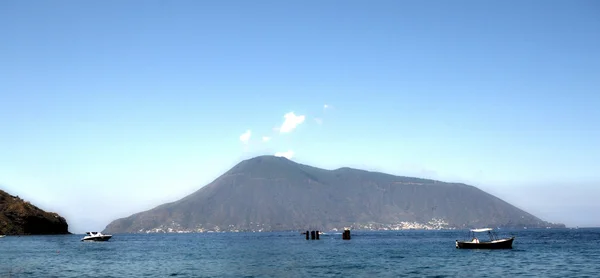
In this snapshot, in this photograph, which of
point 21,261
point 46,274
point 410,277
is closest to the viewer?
point 410,277

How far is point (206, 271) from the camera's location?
62094 mm

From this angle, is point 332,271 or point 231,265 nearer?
point 332,271

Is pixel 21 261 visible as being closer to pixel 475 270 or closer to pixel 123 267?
pixel 123 267

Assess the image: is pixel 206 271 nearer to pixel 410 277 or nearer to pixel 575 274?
pixel 410 277

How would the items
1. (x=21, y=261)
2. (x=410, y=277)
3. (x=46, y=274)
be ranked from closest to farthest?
(x=410, y=277), (x=46, y=274), (x=21, y=261)

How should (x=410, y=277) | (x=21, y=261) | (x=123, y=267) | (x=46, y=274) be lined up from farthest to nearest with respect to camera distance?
1. (x=21, y=261)
2. (x=123, y=267)
3. (x=46, y=274)
4. (x=410, y=277)

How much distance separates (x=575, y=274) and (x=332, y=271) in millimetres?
25725

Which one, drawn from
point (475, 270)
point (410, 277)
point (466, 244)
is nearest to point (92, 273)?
point (410, 277)

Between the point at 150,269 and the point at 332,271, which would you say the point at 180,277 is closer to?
the point at 150,269

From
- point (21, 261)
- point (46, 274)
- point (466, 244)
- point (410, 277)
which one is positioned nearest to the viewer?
point (410, 277)

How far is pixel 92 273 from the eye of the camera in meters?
60.5

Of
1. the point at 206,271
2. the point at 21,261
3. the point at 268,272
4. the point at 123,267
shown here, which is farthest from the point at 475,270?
the point at 21,261

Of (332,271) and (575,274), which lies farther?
(332,271)

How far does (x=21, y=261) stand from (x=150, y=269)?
80.1 feet
